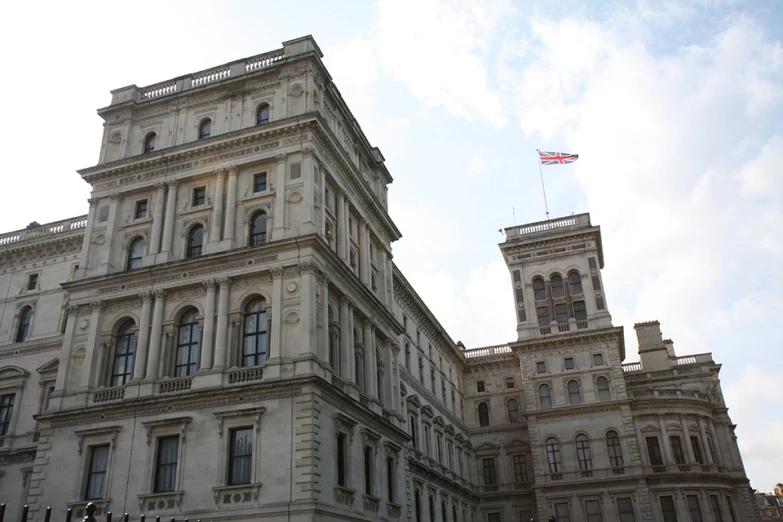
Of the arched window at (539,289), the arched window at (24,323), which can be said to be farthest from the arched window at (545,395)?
the arched window at (24,323)

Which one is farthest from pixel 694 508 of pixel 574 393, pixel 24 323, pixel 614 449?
pixel 24 323

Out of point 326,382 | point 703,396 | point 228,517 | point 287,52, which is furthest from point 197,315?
point 703,396

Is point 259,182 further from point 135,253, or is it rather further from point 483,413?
point 483,413

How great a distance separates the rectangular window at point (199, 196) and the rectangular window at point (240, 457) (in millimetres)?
12683

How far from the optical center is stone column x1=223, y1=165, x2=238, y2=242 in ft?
111

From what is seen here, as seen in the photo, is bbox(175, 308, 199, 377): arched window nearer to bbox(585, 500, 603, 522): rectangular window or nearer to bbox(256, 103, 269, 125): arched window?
bbox(256, 103, 269, 125): arched window

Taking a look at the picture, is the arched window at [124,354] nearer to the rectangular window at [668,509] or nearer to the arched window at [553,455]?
the arched window at [553,455]

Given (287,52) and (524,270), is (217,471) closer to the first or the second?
(287,52)

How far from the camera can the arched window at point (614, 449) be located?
57.4 meters

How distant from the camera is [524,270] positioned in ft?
221

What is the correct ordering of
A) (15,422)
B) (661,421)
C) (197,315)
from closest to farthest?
(197,315) < (15,422) < (661,421)

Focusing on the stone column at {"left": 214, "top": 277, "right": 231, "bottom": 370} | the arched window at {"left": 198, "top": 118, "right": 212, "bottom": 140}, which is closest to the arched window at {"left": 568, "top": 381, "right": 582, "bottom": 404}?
the stone column at {"left": 214, "top": 277, "right": 231, "bottom": 370}

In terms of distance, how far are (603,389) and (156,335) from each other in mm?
41496

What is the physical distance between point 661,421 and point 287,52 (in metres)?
42.8
